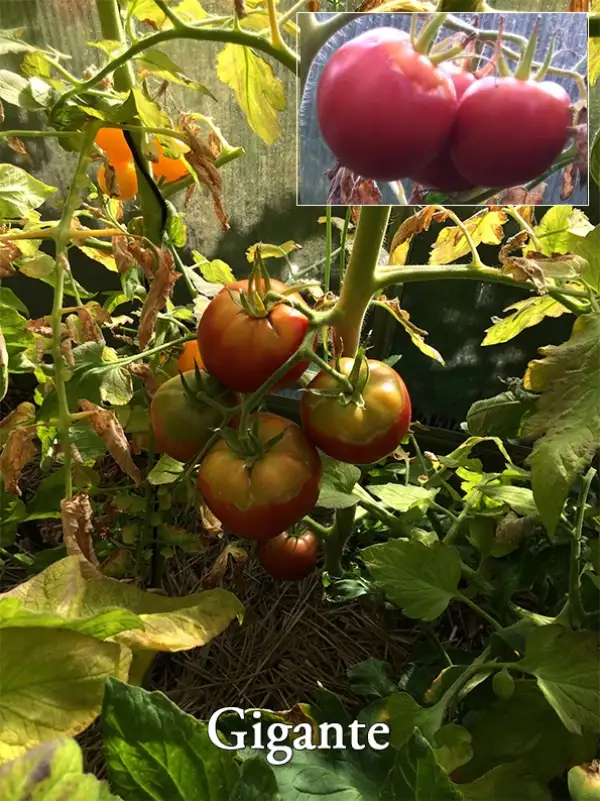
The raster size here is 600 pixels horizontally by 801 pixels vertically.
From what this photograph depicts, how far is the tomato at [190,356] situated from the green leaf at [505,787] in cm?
35

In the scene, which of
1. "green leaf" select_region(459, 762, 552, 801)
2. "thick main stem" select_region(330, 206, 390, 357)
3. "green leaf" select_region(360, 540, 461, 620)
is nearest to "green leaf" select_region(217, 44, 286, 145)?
"thick main stem" select_region(330, 206, 390, 357)

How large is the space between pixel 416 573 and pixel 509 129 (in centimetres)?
32

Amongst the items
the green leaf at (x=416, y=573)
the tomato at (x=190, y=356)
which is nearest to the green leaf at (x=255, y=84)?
the tomato at (x=190, y=356)

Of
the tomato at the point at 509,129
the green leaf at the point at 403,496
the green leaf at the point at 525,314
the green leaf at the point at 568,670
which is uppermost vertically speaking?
the tomato at the point at 509,129

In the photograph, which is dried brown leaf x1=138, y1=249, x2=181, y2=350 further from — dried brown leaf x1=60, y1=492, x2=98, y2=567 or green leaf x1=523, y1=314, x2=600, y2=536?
green leaf x1=523, y1=314, x2=600, y2=536

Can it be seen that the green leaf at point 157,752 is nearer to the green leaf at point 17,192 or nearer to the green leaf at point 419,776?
the green leaf at point 419,776

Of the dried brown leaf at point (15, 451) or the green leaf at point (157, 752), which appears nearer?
the green leaf at point (157, 752)

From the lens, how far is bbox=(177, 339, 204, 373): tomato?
0.53 metres

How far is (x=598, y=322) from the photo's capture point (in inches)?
14.1

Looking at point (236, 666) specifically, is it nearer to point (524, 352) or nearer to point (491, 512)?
point (491, 512)

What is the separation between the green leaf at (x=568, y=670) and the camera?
392 mm

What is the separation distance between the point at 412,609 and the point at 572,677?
113 mm

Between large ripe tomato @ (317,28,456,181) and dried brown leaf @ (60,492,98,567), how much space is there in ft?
0.84

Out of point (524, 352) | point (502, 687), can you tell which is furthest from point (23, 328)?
point (524, 352)
